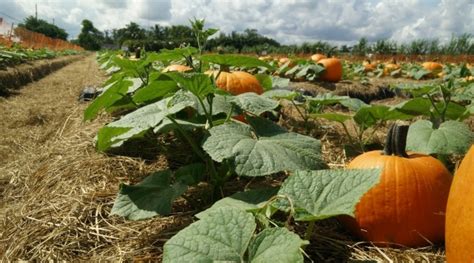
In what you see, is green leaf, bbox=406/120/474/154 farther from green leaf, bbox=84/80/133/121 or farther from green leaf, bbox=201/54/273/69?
green leaf, bbox=84/80/133/121

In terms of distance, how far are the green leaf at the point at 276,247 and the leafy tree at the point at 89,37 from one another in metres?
91.0

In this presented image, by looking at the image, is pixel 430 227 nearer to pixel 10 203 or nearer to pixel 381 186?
pixel 381 186

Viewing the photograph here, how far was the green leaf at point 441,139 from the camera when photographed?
1.70 m

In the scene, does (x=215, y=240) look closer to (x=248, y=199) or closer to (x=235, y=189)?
(x=248, y=199)

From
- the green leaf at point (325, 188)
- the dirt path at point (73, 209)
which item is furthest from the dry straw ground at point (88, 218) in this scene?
the green leaf at point (325, 188)

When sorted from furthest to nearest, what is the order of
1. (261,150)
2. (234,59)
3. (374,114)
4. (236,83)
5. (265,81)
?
1. (265,81)
2. (236,83)
3. (374,114)
4. (234,59)
5. (261,150)

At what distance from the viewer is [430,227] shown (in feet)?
5.14

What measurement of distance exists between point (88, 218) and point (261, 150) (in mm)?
888

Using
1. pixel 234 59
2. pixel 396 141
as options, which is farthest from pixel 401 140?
pixel 234 59

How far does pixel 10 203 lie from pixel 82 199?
0.88 metres

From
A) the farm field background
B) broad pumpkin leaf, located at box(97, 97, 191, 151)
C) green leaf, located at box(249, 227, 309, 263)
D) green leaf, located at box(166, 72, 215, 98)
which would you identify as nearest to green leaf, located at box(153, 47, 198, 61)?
the farm field background

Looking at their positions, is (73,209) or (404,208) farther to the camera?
(73,209)

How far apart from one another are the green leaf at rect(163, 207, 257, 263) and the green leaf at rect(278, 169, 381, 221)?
15cm

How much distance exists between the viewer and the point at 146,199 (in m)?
1.60
